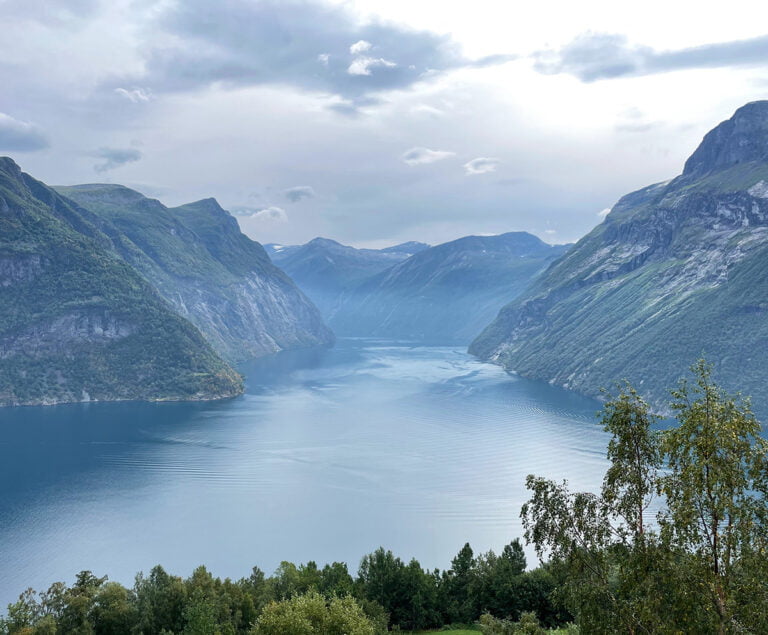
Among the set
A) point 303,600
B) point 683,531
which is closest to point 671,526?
point 683,531

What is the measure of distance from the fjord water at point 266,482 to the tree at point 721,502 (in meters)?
69.4

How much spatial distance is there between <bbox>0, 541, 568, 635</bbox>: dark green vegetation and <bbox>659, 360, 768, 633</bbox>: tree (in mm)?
26353

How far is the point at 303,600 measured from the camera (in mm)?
41000

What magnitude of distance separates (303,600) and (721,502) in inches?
1241

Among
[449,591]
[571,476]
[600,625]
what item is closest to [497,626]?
[449,591]

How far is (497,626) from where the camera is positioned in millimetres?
41969

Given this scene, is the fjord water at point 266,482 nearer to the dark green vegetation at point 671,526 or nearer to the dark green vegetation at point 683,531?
the dark green vegetation at point 671,526

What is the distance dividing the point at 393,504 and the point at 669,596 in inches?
3576

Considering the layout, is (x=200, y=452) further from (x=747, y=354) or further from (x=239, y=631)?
(x=747, y=354)

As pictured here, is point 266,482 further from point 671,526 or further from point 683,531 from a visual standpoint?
point 671,526

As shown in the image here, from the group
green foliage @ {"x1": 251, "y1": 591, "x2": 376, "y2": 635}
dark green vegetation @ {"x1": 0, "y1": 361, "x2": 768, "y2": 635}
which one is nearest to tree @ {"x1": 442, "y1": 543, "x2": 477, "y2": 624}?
green foliage @ {"x1": 251, "y1": 591, "x2": 376, "y2": 635}

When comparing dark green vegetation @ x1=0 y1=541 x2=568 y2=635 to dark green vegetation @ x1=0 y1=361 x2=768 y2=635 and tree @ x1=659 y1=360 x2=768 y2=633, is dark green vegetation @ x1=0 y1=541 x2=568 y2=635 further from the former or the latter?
tree @ x1=659 y1=360 x2=768 y2=633

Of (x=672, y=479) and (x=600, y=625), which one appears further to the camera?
(x=600, y=625)

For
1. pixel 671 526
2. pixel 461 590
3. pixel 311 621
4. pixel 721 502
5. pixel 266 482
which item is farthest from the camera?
pixel 266 482
